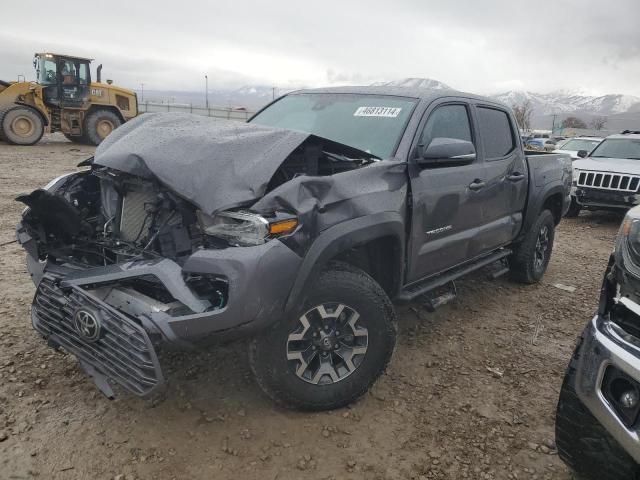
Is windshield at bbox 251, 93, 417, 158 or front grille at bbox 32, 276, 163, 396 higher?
windshield at bbox 251, 93, 417, 158

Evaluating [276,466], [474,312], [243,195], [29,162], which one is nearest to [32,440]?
[276,466]

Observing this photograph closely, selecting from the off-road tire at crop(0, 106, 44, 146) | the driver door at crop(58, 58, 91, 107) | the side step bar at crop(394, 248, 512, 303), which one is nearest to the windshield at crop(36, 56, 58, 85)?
the driver door at crop(58, 58, 91, 107)

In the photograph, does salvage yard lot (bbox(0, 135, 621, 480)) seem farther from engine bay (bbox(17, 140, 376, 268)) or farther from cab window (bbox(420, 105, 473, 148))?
cab window (bbox(420, 105, 473, 148))

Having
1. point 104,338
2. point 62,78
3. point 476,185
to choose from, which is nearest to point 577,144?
point 476,185

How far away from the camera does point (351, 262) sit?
3.05m

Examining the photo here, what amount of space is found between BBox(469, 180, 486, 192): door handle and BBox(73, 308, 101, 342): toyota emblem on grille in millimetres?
2679

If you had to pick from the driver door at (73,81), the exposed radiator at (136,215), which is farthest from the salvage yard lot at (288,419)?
the driver door at (73,81)

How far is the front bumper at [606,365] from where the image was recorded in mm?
1708

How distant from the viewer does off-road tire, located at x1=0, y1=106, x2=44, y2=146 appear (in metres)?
14.0

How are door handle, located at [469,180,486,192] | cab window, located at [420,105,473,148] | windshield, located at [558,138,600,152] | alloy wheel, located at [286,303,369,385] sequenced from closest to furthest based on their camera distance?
alloy wheel, located at [286,303,369,385] → cab window, located at [420,105,473,148] → door handle, located at [469,180,486,192] → windshield, located at [558,138,600,152]

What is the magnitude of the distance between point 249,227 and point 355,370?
3.47 feet

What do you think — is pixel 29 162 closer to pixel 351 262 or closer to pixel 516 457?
pixel 351 262

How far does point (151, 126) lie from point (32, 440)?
6.10 ft

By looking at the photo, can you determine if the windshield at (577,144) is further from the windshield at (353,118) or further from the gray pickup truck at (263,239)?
the windshield at (353,118)
